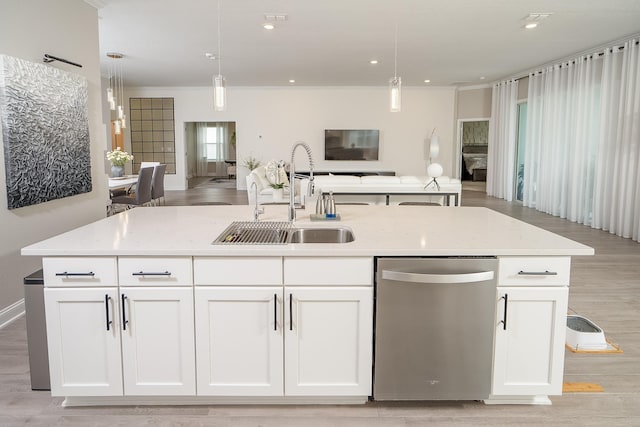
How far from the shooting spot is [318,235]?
2.75 meters

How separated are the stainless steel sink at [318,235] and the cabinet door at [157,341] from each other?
73 centimetres

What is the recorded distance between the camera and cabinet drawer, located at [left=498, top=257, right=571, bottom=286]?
7.29ft

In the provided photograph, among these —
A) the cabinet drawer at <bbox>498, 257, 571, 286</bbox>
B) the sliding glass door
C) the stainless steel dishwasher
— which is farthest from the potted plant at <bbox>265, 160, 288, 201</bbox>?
the sliding glass door

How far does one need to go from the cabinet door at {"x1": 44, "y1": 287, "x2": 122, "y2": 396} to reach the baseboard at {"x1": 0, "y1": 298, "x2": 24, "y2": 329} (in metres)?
1.51

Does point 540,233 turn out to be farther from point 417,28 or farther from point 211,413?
point 417,28

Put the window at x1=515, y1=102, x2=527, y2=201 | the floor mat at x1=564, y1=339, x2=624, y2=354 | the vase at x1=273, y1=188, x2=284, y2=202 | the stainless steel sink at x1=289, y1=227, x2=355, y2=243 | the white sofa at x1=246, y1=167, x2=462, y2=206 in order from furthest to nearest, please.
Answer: the window at x1=515, y1=102, x2=527, y2=201 < the white sofa at x1=246, y1=167, x2=462, y2=206 < the vase at x1=273, y1=188, x2=284, y2=202 < the floor mat at x1=564, y1=339, x2=624, y2=354 < the stainless steel sink at x1=289, y1=227, x2=355, y2=243

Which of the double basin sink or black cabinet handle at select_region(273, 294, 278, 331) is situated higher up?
the double basin sink

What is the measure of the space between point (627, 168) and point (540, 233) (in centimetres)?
505

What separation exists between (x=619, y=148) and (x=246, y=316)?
641 cm

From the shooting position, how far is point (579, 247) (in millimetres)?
2201

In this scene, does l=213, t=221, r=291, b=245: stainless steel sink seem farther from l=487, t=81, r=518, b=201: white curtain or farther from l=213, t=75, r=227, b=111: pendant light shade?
l=487, t=81, r=518, b=201: white curtain

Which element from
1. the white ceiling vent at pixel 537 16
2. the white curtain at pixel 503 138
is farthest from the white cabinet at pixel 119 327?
the white curtain at pixel 503 138

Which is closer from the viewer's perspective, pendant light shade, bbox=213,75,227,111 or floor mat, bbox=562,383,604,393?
floor mat, bbox=562,383,604,393

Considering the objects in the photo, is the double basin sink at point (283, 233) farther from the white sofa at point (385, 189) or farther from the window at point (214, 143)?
the window at point (214, 143)
